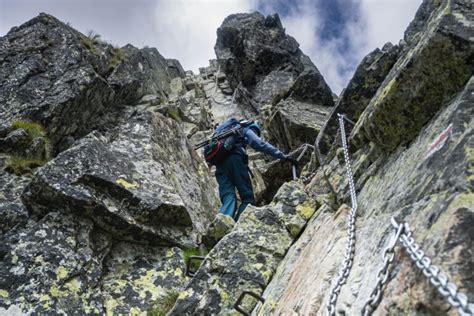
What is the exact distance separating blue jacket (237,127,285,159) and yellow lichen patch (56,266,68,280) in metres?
5.02

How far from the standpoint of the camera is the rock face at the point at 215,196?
3631mm

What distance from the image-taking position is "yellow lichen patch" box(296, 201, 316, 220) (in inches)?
296

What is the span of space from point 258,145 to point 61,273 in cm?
Result: 516

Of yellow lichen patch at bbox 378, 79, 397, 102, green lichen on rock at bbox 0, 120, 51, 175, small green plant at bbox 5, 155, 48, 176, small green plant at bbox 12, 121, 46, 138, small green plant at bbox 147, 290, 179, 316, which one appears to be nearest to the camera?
yellow lichen patch at bbox 378, 79, 397, 102

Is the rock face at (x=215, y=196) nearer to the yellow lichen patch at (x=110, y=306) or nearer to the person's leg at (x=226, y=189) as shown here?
the yellow lichen patch at (x=110, y=306)

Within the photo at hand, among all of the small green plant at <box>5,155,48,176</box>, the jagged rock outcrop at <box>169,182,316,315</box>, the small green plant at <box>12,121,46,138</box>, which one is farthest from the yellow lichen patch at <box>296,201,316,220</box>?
the small green plant at <box>12,121,46,138</box>

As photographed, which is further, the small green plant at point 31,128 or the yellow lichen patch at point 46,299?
the small green plant at point 31,128

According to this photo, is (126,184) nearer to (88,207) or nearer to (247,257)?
(88,207)

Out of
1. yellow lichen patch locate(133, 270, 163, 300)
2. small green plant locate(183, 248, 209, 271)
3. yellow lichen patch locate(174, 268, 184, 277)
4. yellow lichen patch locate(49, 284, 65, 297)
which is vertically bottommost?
yellow lichen patch locate(49, 284, 65, 297)

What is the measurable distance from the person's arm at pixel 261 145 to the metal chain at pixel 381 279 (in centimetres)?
737

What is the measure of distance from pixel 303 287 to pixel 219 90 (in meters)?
33.7

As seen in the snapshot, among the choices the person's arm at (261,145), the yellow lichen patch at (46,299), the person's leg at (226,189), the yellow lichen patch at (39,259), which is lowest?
the yellow lichen patch at (46,299)

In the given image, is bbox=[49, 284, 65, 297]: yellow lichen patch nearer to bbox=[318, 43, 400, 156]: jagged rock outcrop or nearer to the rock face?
the rock face

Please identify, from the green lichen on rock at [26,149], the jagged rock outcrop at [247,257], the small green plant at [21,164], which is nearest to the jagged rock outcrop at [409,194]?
the jagged rock outcrop at [247,257]
